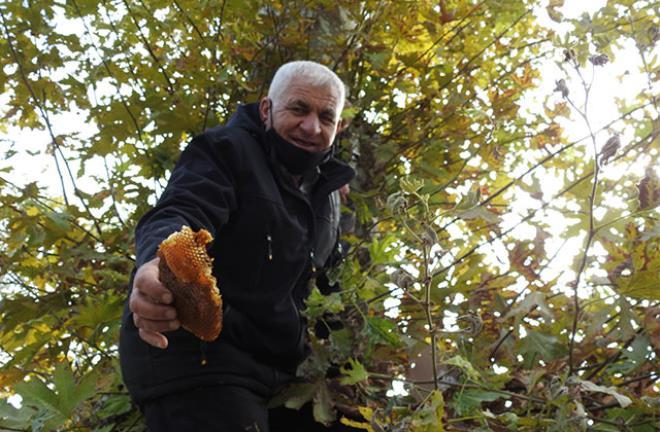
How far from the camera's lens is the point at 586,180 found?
2.29 metres

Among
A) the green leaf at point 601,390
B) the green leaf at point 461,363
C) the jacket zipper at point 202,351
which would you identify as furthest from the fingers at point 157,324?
the green leaf at point 601,390

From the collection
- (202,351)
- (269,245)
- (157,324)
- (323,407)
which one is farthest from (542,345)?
(157,324)

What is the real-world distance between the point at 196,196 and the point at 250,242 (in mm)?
268

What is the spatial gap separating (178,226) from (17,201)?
1.04m

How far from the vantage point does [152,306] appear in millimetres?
1359

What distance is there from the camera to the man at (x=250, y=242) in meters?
1.88

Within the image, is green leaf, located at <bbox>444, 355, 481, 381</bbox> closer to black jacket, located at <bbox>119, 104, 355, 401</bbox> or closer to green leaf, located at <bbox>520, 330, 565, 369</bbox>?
green leaf, located at <bbox>520, 330, 565, 369</bbox>

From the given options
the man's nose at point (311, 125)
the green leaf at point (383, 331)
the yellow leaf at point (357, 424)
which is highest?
the man's nose at point (311, 125)

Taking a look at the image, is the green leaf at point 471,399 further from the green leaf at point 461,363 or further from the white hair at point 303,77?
the white hair at point 303,77

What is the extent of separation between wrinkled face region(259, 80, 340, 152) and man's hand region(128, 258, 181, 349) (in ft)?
3.51

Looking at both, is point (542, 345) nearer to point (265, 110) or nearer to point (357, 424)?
point (357, 424)

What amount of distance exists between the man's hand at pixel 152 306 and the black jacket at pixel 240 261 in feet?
1.13

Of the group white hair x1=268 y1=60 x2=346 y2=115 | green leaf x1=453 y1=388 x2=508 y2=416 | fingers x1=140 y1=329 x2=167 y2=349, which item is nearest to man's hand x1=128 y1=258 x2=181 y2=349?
fingers x1=140 y1=329 x2=167 y2=349

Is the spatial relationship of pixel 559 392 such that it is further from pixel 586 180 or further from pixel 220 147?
pixel 220 147
